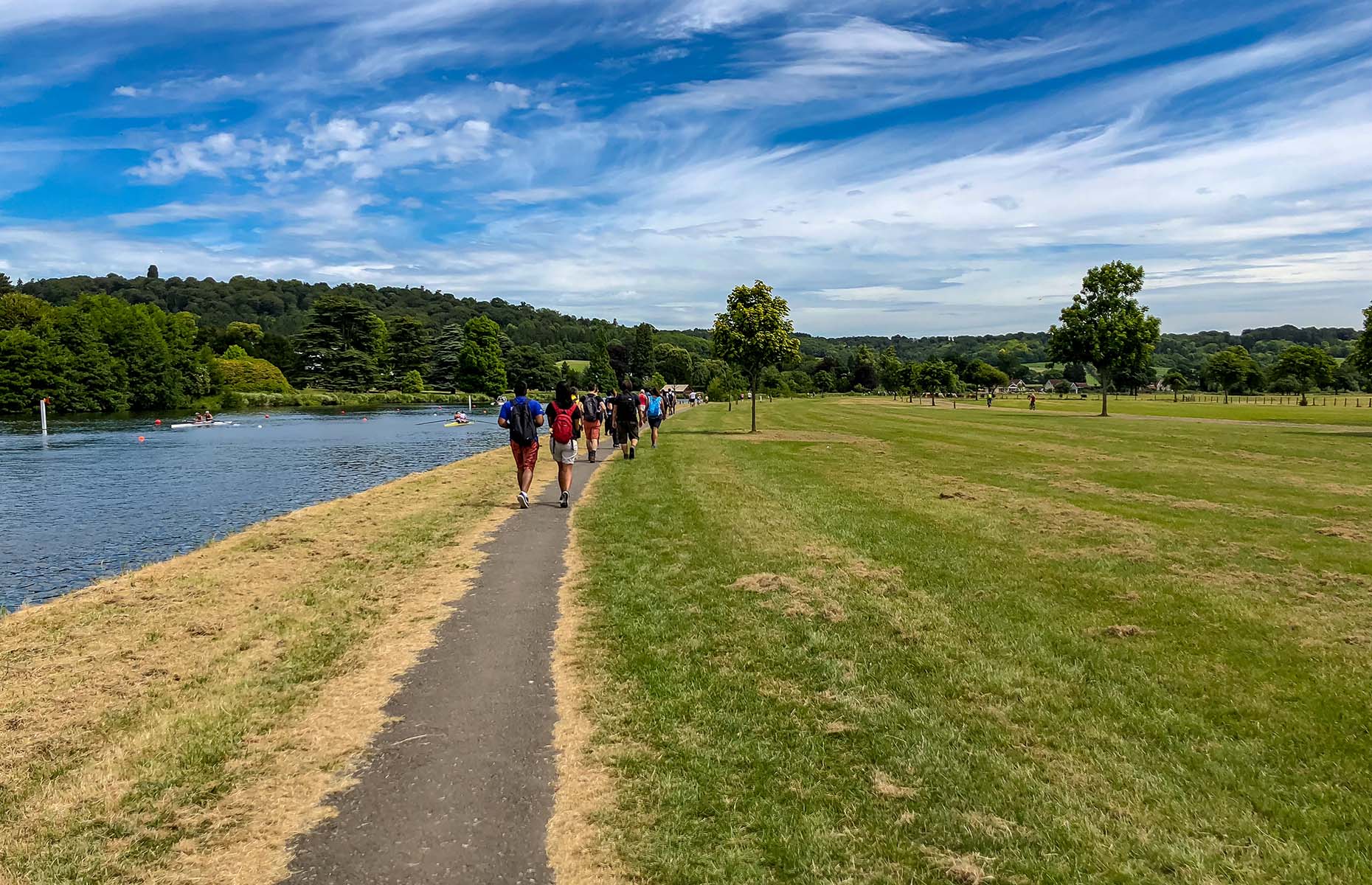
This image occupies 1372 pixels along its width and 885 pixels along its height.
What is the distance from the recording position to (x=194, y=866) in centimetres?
379

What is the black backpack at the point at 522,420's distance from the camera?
13930 millimetres

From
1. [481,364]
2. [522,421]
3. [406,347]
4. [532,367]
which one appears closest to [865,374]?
[532,367]

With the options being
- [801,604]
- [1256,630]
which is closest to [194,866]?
[801,604]

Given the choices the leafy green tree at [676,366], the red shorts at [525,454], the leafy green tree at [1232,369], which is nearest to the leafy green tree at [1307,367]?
the leafy green tree at [1232,369]

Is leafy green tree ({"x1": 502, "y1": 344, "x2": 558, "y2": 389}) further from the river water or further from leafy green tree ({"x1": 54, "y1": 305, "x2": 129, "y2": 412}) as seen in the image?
the river water

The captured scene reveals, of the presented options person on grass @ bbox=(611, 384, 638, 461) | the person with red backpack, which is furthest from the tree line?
the person with red backpack

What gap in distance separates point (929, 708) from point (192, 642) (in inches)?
270

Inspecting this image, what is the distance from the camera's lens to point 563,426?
47.5ft

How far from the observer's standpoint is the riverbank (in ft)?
13.2

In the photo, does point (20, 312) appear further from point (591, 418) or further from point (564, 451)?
point (564, 451)

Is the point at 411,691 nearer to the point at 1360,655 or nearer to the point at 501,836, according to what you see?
the point at 501,836

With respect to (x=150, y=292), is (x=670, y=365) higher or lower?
lower

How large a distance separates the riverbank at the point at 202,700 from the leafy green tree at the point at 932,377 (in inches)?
4216

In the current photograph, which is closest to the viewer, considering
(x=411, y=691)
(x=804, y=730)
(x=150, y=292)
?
(x=804, y=730)
